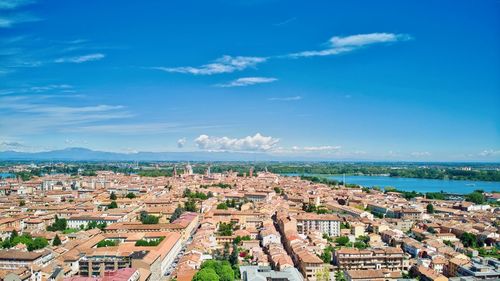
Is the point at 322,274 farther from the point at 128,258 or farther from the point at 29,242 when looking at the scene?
the point at 29,242

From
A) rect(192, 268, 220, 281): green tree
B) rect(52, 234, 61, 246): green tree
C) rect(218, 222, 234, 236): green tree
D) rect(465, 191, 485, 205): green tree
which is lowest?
rect(52, 234, 61, 246): green tree

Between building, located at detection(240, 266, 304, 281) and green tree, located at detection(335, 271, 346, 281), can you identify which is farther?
green tree, located at detection(335, 271, 346, 281)

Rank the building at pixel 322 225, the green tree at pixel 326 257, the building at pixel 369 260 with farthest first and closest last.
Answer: the building at pixel 322 225, the green tree at pixel 326 257, the building at pixel 369 260

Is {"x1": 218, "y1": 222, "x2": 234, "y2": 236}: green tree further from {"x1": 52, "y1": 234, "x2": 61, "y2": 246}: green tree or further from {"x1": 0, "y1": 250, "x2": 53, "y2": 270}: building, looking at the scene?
{"x1": 0, "y1": 250, "x2": 53, "y2": 270}: building

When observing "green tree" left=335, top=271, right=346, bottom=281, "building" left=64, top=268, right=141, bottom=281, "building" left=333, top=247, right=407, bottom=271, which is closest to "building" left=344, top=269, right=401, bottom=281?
"green tree" left=335, top=271, right=346, bottom=281

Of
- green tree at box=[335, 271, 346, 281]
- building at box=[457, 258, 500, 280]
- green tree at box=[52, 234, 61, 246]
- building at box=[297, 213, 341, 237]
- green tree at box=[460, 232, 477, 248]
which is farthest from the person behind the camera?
building at box=[297, 213, 341, 237]

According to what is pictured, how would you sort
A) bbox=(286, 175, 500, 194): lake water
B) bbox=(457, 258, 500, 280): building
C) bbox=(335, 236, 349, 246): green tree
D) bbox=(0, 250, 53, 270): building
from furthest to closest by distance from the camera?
bbox=(286, 175, 500, 194): lake water < bbox=(335, 236, 349, 246): green tree < bbox=(0, 250, 53, 270): building < bbox=(457, 258, 500, 280): building

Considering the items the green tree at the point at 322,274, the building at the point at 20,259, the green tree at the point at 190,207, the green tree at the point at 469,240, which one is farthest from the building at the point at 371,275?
the green tree at the point at 190,207

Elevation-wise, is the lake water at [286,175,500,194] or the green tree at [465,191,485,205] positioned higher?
the green tree at [465,191,485,205]

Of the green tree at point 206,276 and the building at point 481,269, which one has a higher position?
the green tree at point 206,276

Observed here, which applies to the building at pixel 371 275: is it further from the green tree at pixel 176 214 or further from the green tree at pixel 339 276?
the green tree at pixel 176 214

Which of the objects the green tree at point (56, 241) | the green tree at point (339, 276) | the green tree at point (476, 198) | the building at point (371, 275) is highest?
the green tree at point (476, 198)

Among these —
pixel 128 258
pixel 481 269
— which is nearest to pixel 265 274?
pixel 128 258
